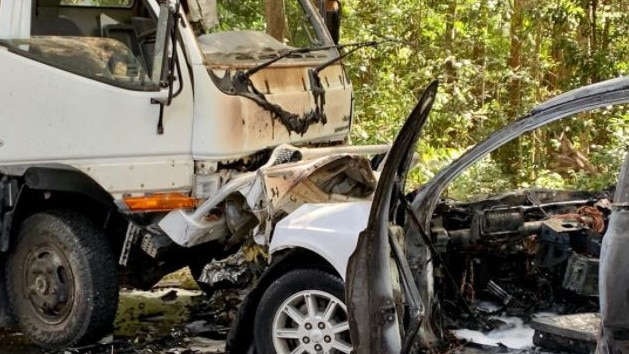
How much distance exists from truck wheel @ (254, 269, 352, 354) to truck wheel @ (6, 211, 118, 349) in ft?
5.16

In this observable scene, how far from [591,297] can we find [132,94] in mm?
3249

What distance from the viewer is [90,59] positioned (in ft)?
20.4

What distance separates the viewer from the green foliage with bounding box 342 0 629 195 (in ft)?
42.2

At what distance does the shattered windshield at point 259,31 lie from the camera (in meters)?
6.52

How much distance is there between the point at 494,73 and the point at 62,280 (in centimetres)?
1011

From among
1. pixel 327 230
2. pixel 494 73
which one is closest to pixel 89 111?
pixel 327 230

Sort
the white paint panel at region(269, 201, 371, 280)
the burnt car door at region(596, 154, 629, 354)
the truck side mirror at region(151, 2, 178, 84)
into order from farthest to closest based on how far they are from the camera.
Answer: the truck side mirror at region(151, 2, 178, 84), the white paint panel at region(269, 201, 371, 280), the burnt car door at region(596, 154, 629, 354)

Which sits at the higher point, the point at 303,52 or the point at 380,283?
the point at 303,52

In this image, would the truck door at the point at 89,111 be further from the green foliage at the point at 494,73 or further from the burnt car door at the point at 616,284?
the green foliage at the point at 494,73

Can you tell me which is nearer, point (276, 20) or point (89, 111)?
point (89, 111)

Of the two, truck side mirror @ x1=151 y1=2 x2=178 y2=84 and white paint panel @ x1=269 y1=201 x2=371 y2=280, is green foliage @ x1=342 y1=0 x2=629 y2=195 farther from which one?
white paint panel @ x1=269 y1=201 x2=371 y2=280

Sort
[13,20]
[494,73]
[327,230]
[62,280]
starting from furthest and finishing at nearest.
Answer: [494,73] → [62,280] → [13,20] → [327,230]

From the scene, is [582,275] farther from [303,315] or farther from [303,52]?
[303,52]

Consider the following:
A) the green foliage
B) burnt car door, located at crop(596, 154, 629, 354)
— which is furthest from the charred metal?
the green foliage
